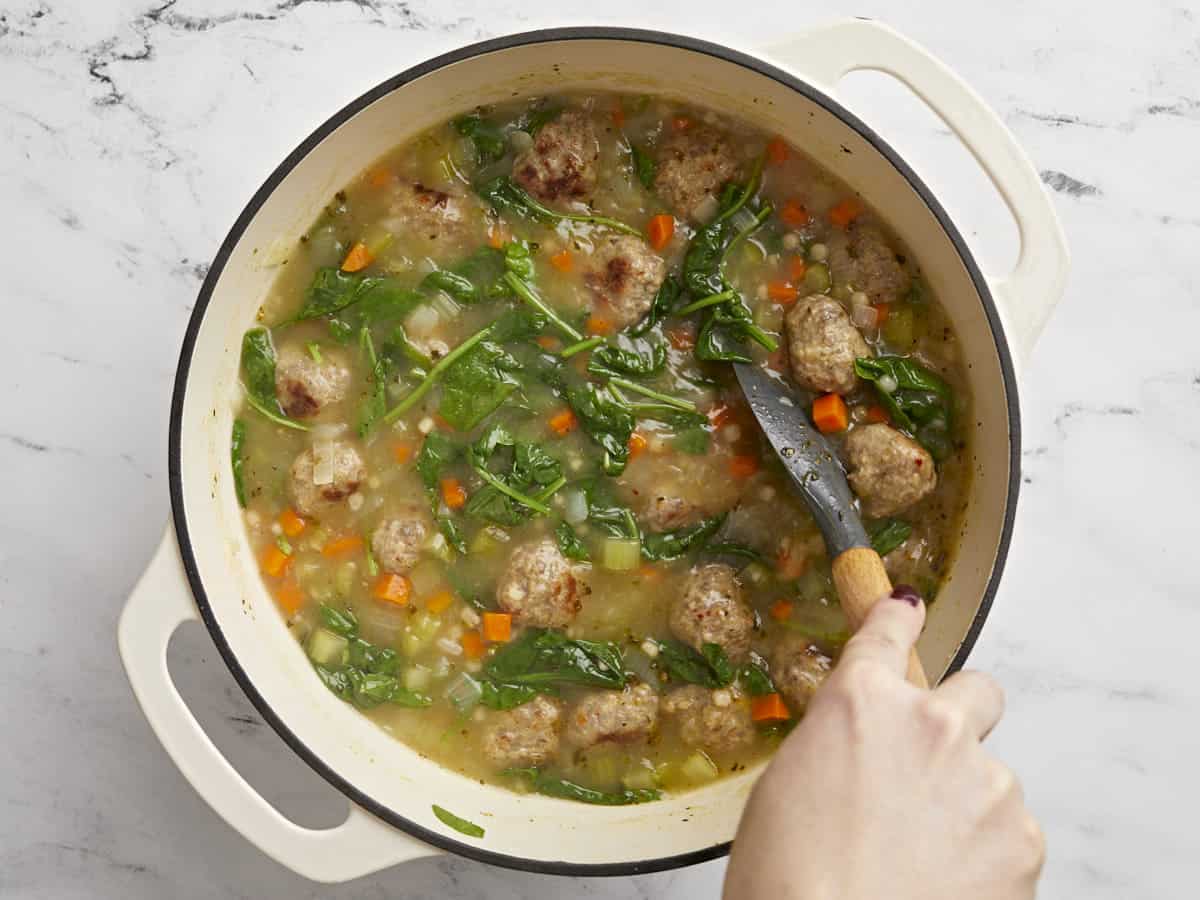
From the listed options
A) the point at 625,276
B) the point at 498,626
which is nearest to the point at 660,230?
the point at 625,276

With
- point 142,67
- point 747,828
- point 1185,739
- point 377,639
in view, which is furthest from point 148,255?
point 1185,739

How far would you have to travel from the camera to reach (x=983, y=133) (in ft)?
11.8

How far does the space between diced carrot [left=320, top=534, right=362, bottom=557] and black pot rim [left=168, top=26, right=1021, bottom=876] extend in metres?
0.63

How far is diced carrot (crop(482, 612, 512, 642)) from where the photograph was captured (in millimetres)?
4246

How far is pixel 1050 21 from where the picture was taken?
14.2 feet

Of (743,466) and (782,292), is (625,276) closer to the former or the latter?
(782,292)

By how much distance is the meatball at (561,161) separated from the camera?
4.07 m

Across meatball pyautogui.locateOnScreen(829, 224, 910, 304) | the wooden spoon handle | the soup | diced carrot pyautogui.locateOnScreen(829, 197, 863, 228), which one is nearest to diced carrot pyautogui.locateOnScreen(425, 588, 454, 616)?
the soup

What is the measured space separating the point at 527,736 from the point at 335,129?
222 centimetres

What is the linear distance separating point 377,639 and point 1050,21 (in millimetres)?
3429

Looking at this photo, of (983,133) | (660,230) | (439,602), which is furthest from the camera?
(439,602)

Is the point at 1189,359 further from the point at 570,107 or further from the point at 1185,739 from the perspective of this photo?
the point at 570,107

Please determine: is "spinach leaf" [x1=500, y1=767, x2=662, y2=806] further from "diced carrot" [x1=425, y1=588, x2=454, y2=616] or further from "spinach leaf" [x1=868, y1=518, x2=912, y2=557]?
"spinach leaf" [x1=868, y1=518, x2=912, y2=557]

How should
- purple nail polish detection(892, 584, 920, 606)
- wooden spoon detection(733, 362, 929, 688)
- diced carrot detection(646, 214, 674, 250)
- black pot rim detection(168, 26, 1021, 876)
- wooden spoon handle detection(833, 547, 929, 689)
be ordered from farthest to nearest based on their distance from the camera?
diced carrot detection(646, 214, 674, 250), wooden spoon detection(733, 362, 929, 688), black pot rim detection(168, 26, 1021, 876), wooden spoon handle detection(833, 547, 929, 689), purple nail polish detection(892, 584, 920, 606)
